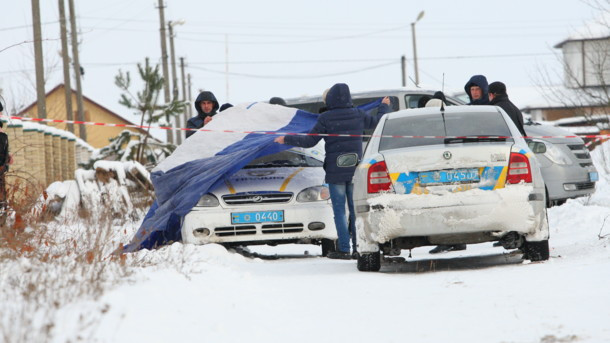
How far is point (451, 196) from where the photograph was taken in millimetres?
8859

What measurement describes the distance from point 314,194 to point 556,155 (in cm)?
581

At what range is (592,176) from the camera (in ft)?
54.2

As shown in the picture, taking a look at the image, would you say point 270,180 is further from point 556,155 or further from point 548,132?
point 548,132

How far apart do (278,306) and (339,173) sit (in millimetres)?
4530

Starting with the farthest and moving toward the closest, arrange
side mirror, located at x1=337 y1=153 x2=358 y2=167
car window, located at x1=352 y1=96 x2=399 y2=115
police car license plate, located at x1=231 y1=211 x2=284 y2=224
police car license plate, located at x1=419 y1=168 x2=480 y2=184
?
1. car window, located at x1=352 y1=96 x2=399 y2=115
2. police car license plate, located at x1=231 y1=211 x2=284 y2=224
3. side mirror, located at x1=337 y1=153 x2=358 y2=167
4. police car license plate, located at x1=419 y1=168 x2=480 y2=184

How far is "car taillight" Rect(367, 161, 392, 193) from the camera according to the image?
905 centimetres

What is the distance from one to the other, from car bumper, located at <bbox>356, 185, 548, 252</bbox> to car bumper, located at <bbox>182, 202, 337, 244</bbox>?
252cm

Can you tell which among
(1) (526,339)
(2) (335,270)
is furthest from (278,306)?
(2) (335,270)

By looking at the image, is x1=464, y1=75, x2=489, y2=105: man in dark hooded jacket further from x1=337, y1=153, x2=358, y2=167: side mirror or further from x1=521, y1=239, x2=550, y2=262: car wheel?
x1=521, y1=239, x2=550, y2=262: car wheel

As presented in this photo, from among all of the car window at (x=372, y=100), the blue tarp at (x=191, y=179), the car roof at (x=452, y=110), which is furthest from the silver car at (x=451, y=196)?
the car window at (x=372, y=100)

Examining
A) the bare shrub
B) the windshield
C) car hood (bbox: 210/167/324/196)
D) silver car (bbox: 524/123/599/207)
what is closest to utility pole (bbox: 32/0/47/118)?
silver car (bbox: 524/123/599/207)

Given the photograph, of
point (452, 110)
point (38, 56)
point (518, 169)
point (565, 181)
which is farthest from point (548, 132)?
point (38, 56)

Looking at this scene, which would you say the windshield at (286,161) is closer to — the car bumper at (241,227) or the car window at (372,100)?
the car bumper at (241,227)

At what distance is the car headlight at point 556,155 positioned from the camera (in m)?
16.0
